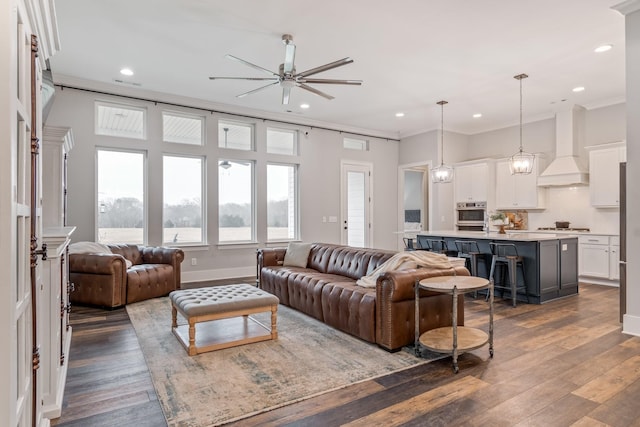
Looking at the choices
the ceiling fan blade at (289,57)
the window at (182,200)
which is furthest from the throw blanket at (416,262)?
the window at (182,200)

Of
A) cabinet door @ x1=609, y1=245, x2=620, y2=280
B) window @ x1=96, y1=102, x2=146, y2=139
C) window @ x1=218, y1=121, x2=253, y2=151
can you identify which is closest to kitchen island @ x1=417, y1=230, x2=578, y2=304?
cabinet door @ x1=609, y1=245, x2=620, y2=280

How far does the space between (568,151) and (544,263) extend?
3054 mm

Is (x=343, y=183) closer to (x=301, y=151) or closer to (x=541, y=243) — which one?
(x=301, y=151)

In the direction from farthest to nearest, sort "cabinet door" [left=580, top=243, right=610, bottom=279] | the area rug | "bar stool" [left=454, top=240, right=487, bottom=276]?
Result: "cabinet door" [left=580, top=243, right=610, bottom=279] → "bar stool" [left=454, top=240, right=487, bottom=276] → the area rug

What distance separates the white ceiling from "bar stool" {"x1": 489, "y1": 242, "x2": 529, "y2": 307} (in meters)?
2.50

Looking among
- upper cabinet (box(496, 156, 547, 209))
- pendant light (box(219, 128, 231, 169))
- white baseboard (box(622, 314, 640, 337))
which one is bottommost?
white baseboard (box(622, 314, 640, 337))

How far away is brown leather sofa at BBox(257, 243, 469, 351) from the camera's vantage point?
10.3ft

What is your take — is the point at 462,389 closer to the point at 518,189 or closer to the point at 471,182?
the point at 518,189

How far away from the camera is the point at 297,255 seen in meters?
5.33

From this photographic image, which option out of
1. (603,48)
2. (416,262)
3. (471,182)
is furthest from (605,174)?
(416,262)

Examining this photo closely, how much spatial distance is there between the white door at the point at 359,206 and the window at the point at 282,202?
4.78ft

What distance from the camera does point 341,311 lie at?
3.64 m

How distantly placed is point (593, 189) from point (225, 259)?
667 cm

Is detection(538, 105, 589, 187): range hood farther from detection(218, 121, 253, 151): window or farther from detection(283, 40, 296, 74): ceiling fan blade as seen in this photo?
detection(218, 121, 253, 151): window
